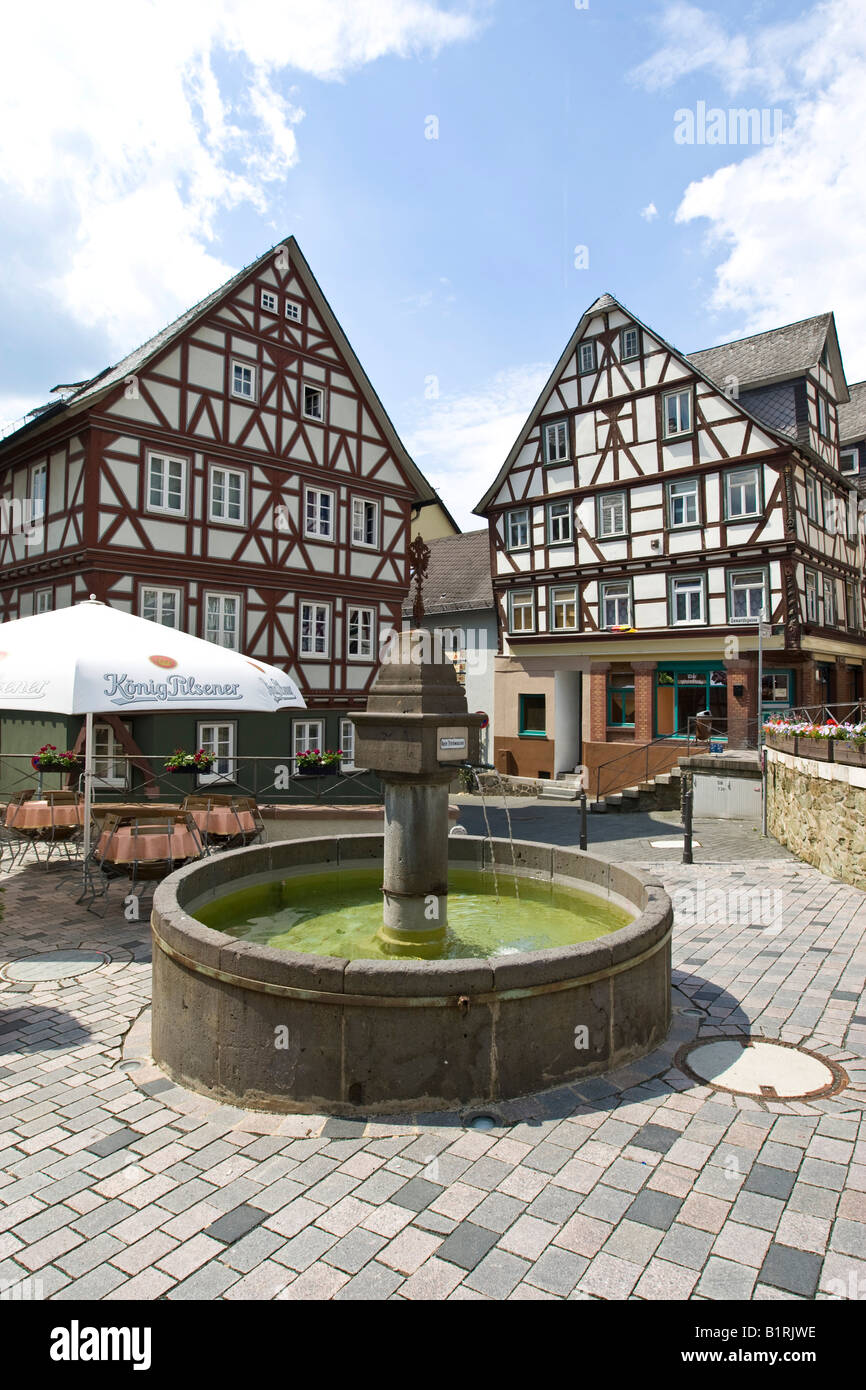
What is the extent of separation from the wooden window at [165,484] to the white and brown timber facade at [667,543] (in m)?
13.3

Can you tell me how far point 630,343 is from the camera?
25234mm

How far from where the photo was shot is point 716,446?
76.5 ft

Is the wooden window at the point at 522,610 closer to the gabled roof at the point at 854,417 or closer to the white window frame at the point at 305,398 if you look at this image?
the white window frame at the point at 305,398

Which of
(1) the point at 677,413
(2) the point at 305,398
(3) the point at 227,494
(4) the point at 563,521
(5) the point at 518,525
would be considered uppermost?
(1) the point at 677,413

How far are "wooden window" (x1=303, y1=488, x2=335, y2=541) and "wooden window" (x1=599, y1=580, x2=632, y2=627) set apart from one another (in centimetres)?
960

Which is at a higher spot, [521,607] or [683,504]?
[683,504]

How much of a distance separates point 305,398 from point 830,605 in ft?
55.5

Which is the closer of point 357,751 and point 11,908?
point 357,751

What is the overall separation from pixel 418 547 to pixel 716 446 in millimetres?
19270

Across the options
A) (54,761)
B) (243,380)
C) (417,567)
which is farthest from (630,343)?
(417,567)

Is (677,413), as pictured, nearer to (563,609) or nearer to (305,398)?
(563,609)

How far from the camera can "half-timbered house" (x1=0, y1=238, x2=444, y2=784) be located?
17.4 metres
